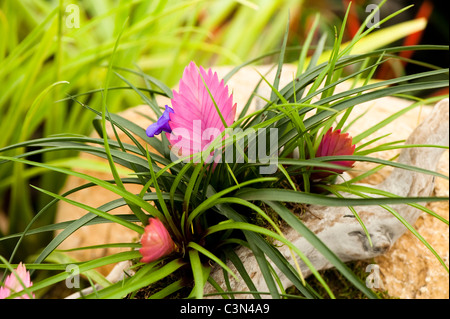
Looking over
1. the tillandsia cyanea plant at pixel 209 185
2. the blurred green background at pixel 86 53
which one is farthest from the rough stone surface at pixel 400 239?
the tillandsia cyanea plant at pixel 209 185

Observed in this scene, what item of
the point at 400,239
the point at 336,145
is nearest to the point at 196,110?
the point at 336,145

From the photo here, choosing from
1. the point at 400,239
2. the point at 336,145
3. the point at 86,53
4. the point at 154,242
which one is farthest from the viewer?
the point at 86,53

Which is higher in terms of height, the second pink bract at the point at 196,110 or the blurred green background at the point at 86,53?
the blurred green background at the point at 86,53

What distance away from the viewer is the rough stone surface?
0.85 meters

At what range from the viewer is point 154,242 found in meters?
0.51

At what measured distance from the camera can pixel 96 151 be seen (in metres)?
0.60

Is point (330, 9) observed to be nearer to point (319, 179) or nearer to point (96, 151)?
point (319, 179)

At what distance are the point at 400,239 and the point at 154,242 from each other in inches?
24.6

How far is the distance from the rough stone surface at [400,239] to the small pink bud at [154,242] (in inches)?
17.0

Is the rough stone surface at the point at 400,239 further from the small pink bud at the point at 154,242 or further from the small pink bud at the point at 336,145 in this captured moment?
the small pink bud at the point at 154,242

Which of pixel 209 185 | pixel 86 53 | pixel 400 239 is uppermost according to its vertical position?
pixel 86 53

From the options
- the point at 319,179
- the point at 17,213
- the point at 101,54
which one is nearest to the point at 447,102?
the point at 319,179

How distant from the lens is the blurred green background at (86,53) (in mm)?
1002

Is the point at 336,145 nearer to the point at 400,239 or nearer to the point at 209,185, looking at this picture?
the point at 209,185
